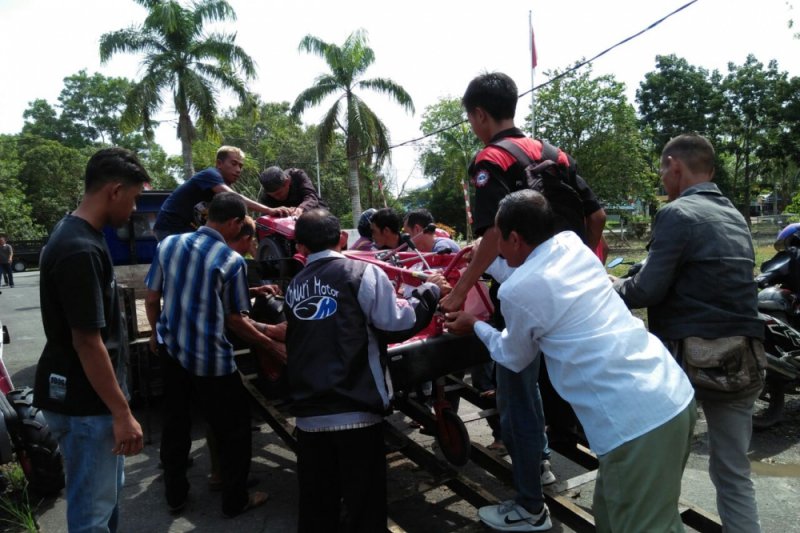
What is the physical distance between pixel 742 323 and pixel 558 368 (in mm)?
1143

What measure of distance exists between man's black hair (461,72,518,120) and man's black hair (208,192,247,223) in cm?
161

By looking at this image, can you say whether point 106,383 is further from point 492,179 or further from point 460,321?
point 492,179

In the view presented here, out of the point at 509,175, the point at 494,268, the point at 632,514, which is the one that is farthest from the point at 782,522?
the point at 509,175

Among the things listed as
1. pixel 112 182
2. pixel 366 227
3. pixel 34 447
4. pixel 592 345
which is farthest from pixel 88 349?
pixel 366 227

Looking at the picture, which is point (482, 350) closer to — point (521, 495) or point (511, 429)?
point (511, 429)

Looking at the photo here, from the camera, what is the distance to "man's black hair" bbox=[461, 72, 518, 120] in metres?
2.91

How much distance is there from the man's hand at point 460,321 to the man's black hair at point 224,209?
1584 mm

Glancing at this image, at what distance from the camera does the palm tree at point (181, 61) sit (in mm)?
21297

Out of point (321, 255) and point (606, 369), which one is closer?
point (606, 369)

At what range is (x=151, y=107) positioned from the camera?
21.8 meters

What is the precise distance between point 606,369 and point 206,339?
7.94ft

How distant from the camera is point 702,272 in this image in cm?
265

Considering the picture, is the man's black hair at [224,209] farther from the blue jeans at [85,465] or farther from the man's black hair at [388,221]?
the man's black hair at [388,221]

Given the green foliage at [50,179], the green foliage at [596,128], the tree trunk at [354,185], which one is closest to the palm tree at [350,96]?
the tree trunk at [354,185]
